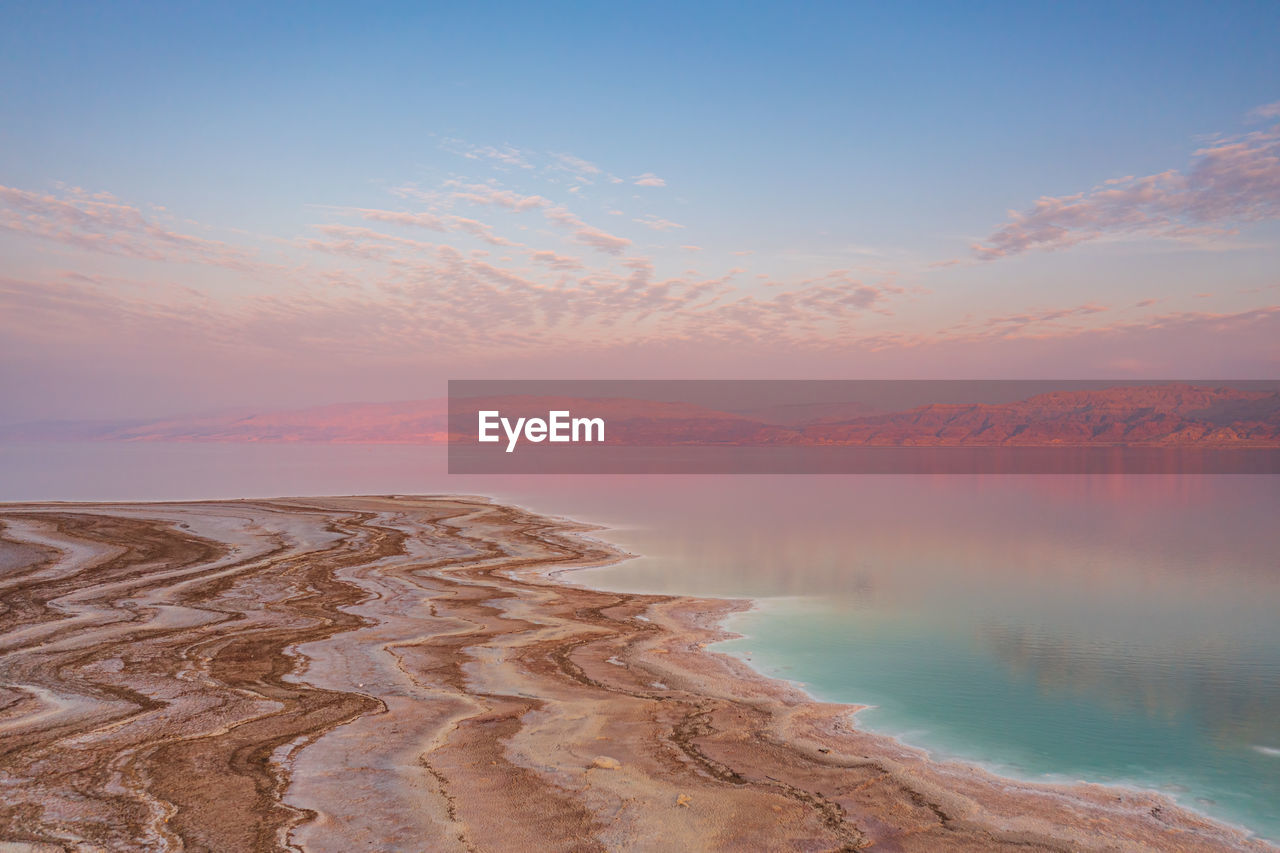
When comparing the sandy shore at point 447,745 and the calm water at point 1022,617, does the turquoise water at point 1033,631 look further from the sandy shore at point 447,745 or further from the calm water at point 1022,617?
the sandy shore at point 447,745

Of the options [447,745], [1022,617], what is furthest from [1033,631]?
[447,745]

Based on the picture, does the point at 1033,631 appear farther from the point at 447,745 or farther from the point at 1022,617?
the point at 447,745

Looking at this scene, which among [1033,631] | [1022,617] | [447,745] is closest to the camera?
[447,745]

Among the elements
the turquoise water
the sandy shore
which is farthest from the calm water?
the sandy shore

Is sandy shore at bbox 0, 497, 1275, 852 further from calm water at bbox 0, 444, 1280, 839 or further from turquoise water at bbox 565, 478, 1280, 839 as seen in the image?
calm water at bbox 0, 444, 1280, 839

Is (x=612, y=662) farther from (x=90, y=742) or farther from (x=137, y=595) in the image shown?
(x=137, y=595)

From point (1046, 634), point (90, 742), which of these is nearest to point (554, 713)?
point (90, 742)

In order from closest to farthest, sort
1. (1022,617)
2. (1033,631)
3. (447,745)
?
(447,745), (1033,631), (1022,617)
